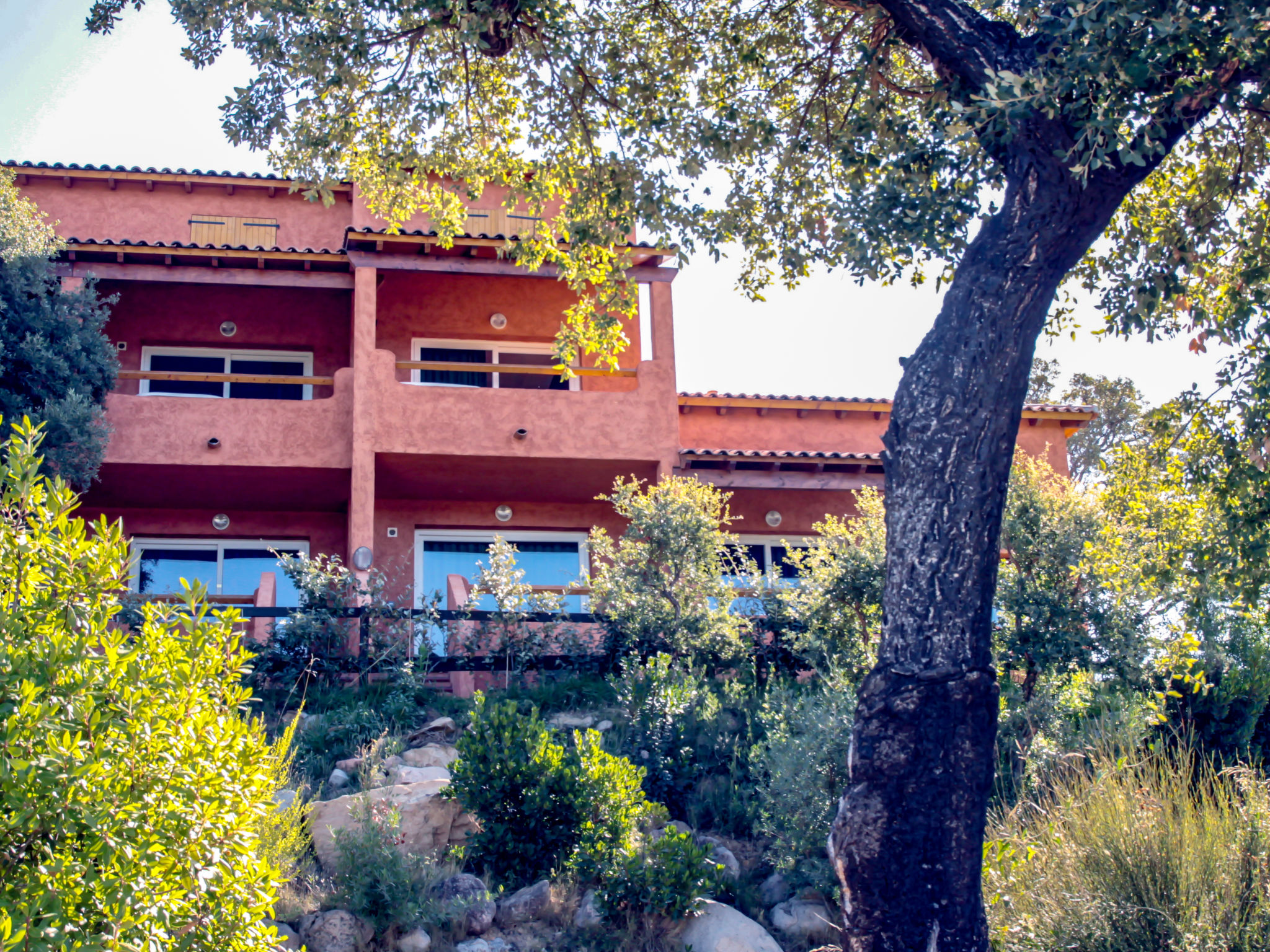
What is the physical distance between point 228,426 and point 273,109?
703 cm

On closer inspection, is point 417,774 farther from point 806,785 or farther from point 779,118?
point 779,118

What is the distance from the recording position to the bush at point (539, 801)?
24.7ft

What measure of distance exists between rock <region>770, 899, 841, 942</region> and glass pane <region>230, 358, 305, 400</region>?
485 inches

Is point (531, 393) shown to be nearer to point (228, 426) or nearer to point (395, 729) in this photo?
point (228, 426)

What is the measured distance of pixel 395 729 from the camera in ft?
33.2

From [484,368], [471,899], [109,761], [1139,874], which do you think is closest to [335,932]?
[471,899]

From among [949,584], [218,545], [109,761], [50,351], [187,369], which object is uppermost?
[187,369]

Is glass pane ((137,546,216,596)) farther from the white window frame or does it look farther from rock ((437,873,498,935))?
rock ((437,873,498,935))

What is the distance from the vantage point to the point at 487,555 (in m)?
16.4

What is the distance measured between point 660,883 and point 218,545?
1145 cm

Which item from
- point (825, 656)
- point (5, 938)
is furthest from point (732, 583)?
point (5, 938)

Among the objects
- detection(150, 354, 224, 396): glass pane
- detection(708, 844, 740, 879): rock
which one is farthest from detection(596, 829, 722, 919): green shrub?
detection(150, 354, 224, 396): glass pane

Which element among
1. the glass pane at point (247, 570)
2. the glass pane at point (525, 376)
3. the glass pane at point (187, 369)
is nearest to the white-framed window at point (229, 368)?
the glass pane at point (187, 369)

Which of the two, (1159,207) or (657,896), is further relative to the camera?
(1159,207)
